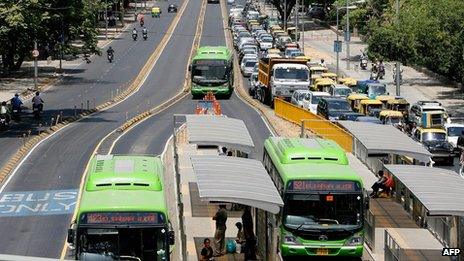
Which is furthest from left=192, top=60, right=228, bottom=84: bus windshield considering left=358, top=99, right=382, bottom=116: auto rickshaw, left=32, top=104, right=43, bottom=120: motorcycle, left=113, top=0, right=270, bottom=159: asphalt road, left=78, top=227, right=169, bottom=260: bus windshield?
left=78, top=227, right=169, bottom=260: bus windshield

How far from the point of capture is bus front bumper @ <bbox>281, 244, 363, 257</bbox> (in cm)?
2512

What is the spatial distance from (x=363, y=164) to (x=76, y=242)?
23144mm

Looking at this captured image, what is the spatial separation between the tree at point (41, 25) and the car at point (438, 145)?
89.1 ft

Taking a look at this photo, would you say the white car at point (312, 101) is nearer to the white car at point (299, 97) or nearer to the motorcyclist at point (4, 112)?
the white car at point (299, 97)

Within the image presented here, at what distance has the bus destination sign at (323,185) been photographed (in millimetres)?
24875

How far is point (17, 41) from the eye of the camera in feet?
249

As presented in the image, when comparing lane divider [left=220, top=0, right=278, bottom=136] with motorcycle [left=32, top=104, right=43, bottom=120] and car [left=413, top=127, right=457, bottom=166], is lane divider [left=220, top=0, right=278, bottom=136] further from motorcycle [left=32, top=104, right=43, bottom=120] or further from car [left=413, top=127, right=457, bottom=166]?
motorcycle [left=32, top=104, right=43, bottom=120]

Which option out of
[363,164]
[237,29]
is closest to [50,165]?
[363,164]

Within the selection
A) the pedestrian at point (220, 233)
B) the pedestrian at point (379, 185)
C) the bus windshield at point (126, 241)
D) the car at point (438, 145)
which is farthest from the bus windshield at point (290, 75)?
the bus windshield at point (126, 241)

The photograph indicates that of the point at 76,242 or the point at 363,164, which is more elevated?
the point at 76,242

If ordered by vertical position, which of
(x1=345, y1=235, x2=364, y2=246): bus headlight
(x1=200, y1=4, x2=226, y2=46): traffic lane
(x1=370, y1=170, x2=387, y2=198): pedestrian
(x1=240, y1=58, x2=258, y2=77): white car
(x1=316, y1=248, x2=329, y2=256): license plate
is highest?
(x1=345, y1=235, x2=364, y2=246): bus headlight

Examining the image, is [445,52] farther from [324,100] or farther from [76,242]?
[76,242]

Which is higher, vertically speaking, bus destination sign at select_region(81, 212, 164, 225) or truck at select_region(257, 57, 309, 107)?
bus destination sign at select_region(81, 212, 164, 225)

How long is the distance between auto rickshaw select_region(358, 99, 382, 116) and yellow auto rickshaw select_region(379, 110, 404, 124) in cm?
282
